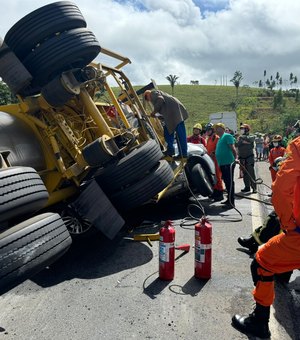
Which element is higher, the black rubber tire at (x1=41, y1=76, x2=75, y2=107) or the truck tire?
the black rubber tire at (x1=41, y1=76, x2=75, y2=107)

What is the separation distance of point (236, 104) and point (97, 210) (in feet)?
304

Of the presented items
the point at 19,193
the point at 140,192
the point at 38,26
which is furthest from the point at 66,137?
the point at 19,193

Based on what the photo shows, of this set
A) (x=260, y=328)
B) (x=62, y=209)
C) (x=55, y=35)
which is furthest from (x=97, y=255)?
(x=55, y=35)

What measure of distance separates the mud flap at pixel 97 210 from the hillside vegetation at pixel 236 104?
6462 centimetres

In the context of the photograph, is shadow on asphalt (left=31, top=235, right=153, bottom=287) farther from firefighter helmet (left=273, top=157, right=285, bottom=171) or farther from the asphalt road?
firefighter helmet (left=273, top=157, right=285, bottom=171)

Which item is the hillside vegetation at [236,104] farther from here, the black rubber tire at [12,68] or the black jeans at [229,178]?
the black rubber tire at [12,68]

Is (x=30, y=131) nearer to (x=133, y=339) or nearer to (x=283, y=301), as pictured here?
(x=133, y=339)

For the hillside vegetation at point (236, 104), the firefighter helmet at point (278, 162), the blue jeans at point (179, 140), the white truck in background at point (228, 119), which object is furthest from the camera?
the hillside vegetation at point (236, 104)

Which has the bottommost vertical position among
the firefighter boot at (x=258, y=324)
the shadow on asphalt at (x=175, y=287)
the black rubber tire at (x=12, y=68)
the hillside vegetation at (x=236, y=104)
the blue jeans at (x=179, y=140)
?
the hillside vegetation at (x=236, y=104)

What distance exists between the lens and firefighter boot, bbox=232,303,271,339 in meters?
2.87

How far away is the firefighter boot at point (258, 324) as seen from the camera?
2.87 meters

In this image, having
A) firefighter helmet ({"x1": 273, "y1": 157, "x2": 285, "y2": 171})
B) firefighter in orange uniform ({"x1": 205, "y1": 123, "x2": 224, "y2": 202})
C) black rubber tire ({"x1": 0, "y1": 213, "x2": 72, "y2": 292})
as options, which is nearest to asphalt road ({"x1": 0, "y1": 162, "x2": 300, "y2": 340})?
black rubber tire ({"x1": 0, "y1": 213, "x2": 72, "y2": 292})

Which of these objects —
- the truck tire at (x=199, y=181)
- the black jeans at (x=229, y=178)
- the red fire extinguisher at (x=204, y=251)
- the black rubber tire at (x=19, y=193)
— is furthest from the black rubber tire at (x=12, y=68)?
the black jeans at (x=229, y=178)

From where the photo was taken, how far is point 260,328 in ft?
9.42
